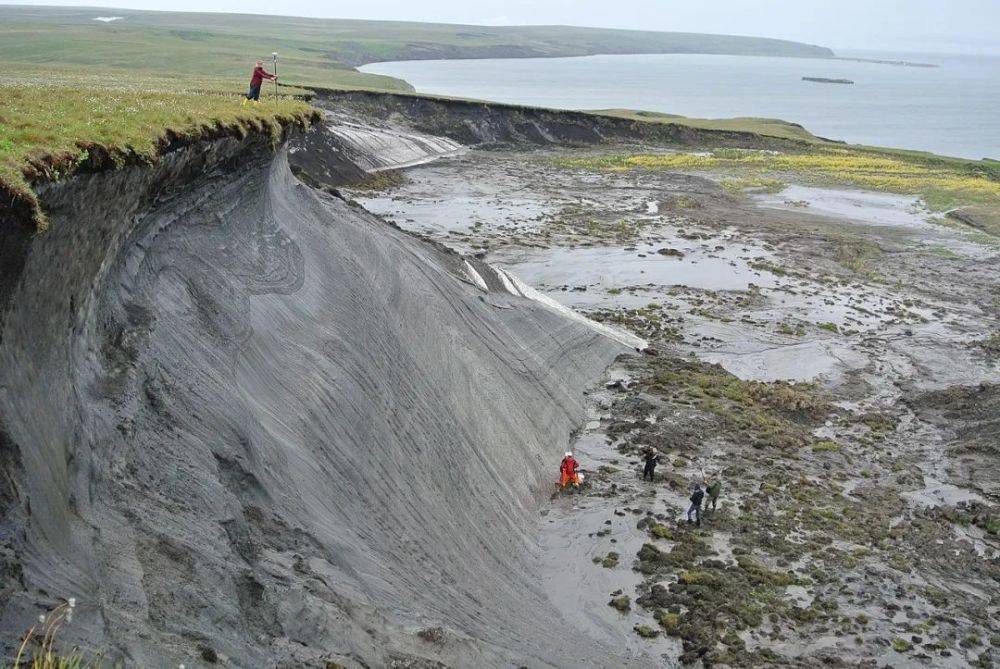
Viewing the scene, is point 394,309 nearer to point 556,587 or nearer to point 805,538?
point 556,587

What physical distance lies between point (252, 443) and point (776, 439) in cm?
1525

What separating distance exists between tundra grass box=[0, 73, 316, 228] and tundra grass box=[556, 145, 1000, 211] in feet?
187

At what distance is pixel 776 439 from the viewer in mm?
24766

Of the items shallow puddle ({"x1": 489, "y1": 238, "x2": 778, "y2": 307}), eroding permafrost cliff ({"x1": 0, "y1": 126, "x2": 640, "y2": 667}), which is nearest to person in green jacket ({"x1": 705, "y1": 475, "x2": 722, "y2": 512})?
eroding permafrost cliff ({"x1": 0, "y1": 126, "x2": 640, "y2": 667})

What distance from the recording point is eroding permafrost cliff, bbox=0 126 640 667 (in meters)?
9.91

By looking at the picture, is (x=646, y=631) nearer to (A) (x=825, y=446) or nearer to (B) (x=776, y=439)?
(B) (x=776, y=439)

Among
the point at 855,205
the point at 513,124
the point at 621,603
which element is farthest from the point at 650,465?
the point at 513,124

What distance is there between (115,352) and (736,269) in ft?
116

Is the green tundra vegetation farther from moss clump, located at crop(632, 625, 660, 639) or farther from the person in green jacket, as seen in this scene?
moss clump, located at crop(632, 625, 660, 639)

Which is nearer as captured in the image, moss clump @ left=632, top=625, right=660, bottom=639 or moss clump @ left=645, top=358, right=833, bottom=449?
moss clump @ left=632, top=625, right=660, bottom=639

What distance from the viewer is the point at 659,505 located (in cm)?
2058

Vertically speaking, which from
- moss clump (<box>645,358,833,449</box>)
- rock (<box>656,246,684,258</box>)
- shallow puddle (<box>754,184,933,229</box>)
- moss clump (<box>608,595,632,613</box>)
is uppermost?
shallow puddle (<box>754,184,933,229</box>)

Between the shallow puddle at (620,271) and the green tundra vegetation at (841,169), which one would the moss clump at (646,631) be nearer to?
the shallow puddle at (620,271)

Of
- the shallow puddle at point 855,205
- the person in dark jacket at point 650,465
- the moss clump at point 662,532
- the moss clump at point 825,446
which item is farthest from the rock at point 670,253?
the moss clump at point 662,532
